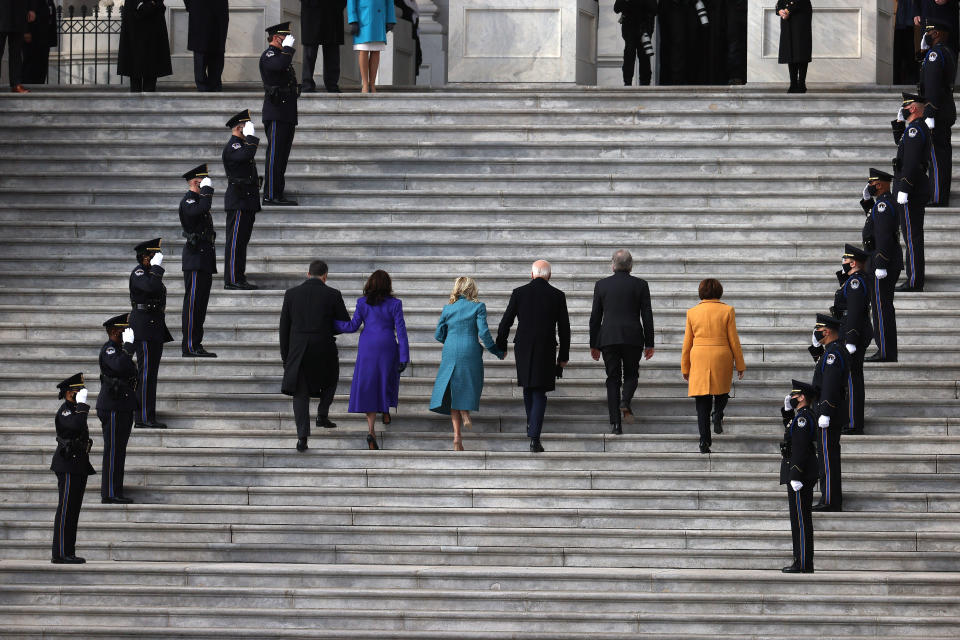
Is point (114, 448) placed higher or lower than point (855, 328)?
lower

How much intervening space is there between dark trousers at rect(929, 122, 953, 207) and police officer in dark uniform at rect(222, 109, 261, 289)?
5.97 m

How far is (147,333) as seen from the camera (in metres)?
14.0

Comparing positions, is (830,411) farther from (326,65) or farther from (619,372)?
(326,65)

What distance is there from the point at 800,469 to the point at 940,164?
5.69 metres

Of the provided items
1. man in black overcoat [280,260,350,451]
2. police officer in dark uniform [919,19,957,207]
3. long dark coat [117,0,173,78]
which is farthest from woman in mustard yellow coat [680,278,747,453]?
long dark coat [117,0,173,78]

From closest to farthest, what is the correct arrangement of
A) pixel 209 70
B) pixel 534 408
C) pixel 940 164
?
pixel 534 408, pixel 940 164, pixel 209 70

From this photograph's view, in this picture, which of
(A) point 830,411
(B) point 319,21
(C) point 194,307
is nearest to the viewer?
(A) point 830,411

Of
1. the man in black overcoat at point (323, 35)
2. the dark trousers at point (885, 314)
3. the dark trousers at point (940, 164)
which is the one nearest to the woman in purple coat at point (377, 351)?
the dark trousers at point (885, 314)

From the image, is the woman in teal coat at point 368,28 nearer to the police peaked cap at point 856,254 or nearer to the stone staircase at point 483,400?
the stone staircase at point 483,400

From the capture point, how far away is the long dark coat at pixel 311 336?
44.8ft

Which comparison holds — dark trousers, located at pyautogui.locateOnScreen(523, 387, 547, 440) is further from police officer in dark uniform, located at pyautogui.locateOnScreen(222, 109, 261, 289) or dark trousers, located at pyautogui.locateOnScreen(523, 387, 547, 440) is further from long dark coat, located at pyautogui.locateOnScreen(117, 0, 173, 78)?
long dark coat, located at pyautogui.locateOnScreen(117, 0, 173, 78)

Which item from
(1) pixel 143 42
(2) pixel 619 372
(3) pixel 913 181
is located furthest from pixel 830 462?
(1) pixel 143 42

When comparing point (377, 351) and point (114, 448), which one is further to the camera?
point (377, 351)

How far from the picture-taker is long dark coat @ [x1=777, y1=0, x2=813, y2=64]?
62.6 ft
